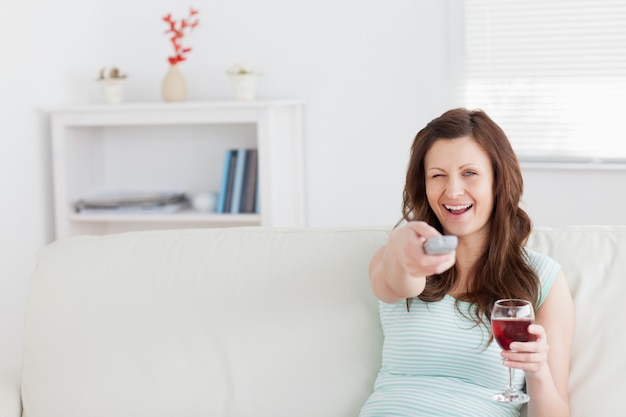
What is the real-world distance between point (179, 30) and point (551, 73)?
5.41 ft

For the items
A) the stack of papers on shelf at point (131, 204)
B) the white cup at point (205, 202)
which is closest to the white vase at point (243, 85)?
the white cup at point (205, 202)

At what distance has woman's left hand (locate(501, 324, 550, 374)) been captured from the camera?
1612mm

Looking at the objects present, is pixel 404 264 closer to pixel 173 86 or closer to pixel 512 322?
pixel 512 322

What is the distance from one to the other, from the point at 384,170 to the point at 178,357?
201cm

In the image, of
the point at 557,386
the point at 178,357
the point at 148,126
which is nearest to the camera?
the point at 557,386

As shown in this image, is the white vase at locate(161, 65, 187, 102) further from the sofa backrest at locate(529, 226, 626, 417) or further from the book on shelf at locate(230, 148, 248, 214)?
the sofa backrest at locate(529, 226, 626, 417)

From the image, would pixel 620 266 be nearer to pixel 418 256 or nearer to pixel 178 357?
pixel 418 256

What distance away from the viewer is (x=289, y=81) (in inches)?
159

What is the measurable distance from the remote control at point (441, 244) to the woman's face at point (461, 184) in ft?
1.09

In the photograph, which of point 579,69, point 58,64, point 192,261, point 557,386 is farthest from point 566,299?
point 58,64

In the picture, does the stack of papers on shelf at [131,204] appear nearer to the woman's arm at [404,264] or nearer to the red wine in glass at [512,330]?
the woman's arm at [404,264]

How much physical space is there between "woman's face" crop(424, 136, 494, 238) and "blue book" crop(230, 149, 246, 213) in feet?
6.68

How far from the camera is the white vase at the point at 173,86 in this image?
3.93 m

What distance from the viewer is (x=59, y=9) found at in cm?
391
